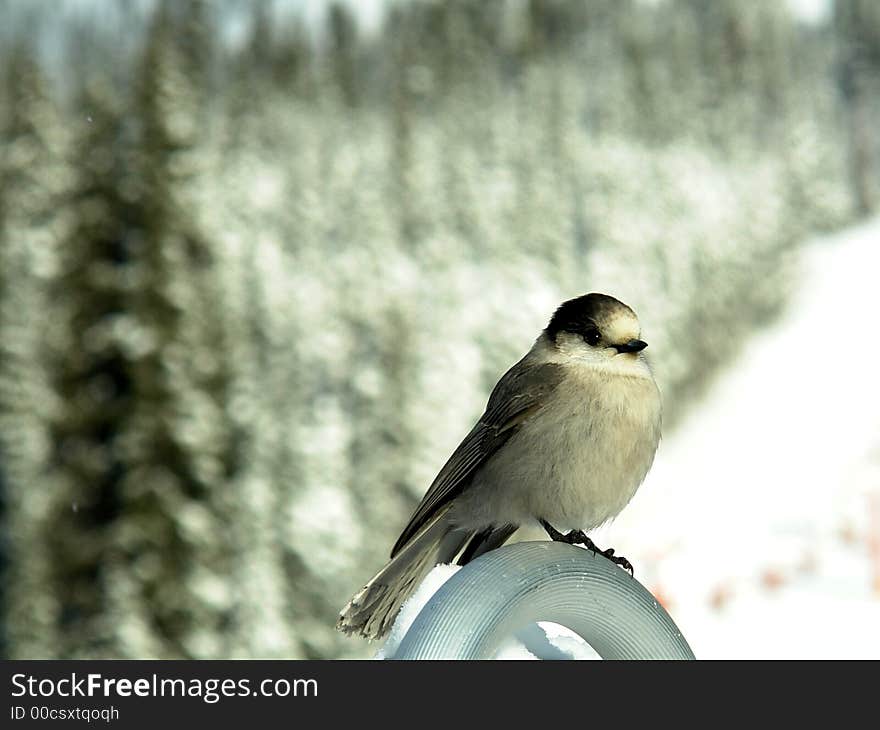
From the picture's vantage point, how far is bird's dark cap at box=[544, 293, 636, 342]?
2535 millimetres

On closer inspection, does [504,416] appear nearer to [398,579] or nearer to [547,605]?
[398,579]

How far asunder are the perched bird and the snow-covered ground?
34.0 ft

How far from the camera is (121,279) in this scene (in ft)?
44.4

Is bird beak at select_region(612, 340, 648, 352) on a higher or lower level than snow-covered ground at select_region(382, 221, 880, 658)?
higher

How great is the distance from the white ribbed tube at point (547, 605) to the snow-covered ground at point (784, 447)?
11.5 metres

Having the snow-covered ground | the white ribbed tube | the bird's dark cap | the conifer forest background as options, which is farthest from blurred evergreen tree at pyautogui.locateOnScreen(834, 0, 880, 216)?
the white ribbed tube

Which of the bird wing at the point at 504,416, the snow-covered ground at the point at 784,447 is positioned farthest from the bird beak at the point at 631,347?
the snow-covered ground at the point at 784,447

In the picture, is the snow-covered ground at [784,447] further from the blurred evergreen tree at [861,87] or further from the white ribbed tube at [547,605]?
the white ribbed tube at [547,605]

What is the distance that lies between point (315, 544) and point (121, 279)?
13.5 ft

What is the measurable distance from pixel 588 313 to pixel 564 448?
0.94ft

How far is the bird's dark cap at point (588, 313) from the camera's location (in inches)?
99.8

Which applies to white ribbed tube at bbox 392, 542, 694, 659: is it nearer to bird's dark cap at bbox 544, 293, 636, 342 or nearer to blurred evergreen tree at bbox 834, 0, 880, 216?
bird's dark cap at bbox 544, 293, 636, 342

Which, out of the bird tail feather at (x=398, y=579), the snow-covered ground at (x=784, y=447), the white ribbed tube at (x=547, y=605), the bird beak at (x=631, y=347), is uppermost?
the bird beak at (x=631, y=347)
